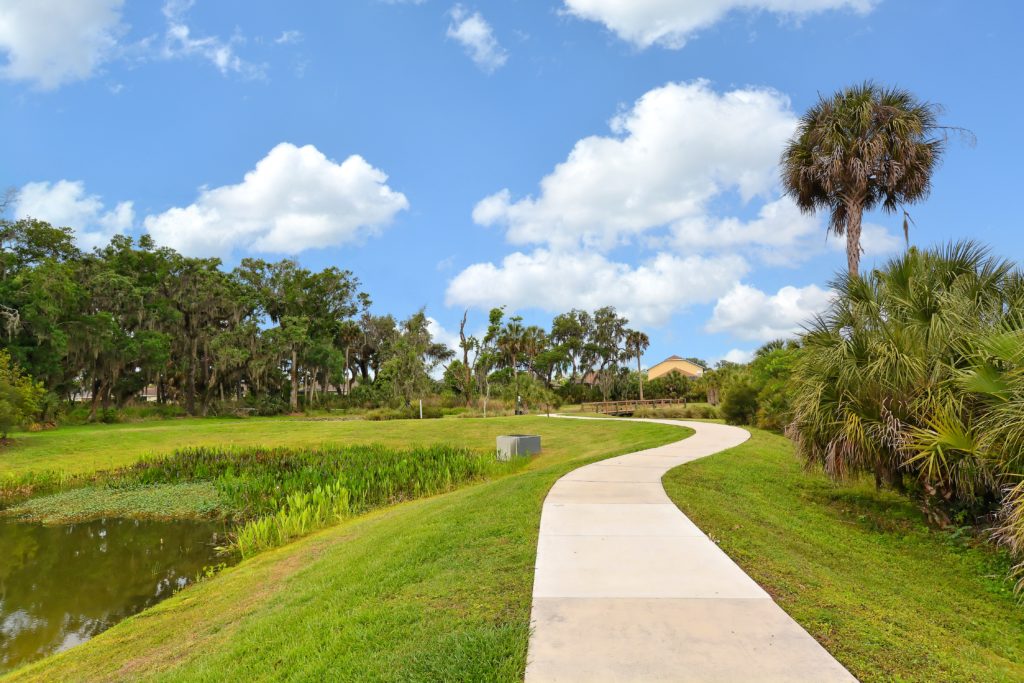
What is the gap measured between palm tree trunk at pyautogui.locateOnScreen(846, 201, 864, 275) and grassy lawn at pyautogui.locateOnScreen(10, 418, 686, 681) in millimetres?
13406

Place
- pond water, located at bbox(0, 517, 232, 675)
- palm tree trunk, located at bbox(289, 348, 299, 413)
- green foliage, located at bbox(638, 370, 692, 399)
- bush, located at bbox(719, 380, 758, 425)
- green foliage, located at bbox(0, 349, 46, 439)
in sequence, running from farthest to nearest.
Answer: green foliage, located at bbox(638, 370, 692, 399) < palm tree trunk, located at bbox(289, 348, 299, 413) < bush, located at bbox(719, 380, 758, 425) < green foliage, located at bbox(0, 349, 46, 439) < pond water, located at bbox(0, 517, 232, 675)

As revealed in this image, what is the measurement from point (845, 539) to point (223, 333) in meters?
42.9

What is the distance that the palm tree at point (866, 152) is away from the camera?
1598 cm

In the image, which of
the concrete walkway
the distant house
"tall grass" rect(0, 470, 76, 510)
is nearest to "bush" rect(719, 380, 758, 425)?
the concrete walkway

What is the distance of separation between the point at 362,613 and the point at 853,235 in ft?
56.7

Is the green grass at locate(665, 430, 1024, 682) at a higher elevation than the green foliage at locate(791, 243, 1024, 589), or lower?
lower

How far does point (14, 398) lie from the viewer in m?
19.8

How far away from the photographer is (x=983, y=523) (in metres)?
7.38

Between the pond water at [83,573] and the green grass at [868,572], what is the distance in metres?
7.23

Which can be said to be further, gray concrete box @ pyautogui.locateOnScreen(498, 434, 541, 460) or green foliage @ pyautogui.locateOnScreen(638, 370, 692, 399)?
green foliage @ pyautogui.locateOnScreen(638, 370, 692, 399)

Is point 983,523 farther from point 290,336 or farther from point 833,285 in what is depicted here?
point 290,336

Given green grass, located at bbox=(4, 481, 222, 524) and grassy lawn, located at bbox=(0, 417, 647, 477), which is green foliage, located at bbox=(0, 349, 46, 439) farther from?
green grass, located at bbox=(4, 481, 222, 524)

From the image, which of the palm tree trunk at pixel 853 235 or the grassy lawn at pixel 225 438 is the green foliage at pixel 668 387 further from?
the palm tree trunk at pixel 853 235

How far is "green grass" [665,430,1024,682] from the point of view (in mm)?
3551
